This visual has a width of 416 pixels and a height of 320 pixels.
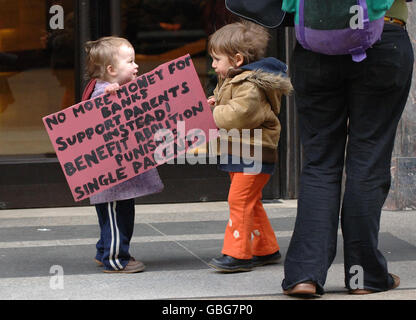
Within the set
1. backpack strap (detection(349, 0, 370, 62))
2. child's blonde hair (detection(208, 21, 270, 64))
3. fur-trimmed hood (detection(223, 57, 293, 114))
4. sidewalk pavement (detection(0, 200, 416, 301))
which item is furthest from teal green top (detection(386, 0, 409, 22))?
sidewalk pavement (detection(0, 200, 416, 301))

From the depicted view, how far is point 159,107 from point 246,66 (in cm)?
54

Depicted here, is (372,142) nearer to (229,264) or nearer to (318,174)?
(318,174)

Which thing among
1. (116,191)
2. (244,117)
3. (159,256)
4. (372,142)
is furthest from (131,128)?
(372,142)

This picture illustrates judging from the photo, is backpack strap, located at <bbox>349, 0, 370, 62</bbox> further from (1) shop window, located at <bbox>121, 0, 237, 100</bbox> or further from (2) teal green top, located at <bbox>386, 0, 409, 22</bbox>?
(1) shop window, located at <bbox>121, 0, 237, 100</bbox>

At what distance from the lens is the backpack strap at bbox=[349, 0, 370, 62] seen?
13.5 feet

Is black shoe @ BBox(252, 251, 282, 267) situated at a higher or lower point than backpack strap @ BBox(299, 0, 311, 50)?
lower

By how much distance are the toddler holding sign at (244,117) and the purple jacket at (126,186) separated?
41 cm

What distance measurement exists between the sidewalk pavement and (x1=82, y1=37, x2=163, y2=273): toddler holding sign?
110mm

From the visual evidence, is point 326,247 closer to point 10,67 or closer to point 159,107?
point 159,107

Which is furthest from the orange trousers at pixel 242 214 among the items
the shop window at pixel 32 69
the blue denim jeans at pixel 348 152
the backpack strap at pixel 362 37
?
the shop window at pixel 32 69

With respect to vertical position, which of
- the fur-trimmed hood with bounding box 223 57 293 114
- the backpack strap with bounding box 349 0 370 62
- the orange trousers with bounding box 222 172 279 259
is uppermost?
the backpack strap with bounding box 349 0 370 62

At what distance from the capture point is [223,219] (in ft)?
22.3

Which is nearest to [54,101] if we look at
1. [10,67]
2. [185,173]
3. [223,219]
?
[10,67]

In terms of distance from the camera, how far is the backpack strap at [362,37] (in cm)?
412
